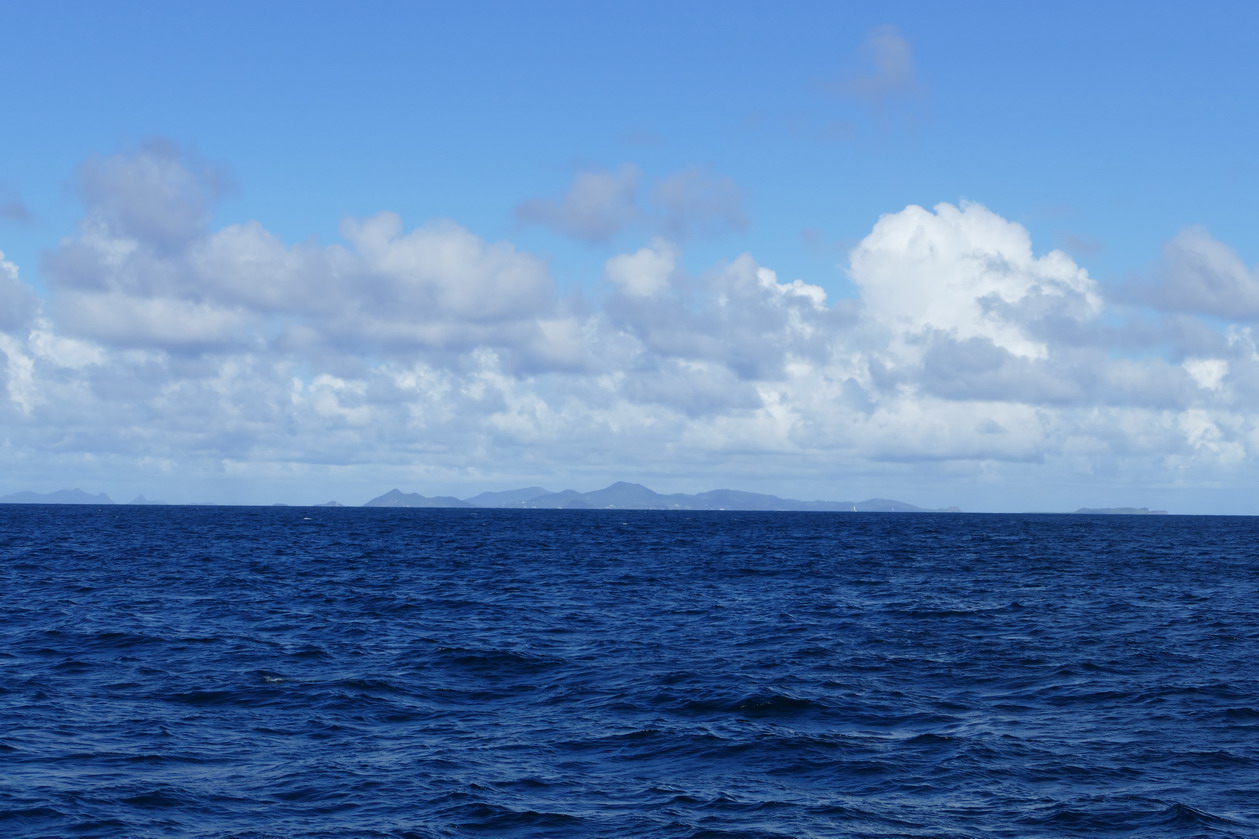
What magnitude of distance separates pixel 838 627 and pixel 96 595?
41.6 metres

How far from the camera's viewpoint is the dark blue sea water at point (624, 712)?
76.3 ft

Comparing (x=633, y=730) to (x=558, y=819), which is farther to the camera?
(x=633, y=730)

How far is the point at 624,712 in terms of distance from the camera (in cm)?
3281

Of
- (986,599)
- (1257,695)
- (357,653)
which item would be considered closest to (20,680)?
(357,653)

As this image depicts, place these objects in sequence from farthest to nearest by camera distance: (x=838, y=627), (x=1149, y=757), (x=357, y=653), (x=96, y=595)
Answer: (x=96, y=595), (x=838, y=627), (x=357, y=653), (x=1149, y=757)

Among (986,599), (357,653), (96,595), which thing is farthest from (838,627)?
(96,595)

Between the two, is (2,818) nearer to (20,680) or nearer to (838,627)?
(20,680)

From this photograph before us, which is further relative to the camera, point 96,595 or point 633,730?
point 96,595

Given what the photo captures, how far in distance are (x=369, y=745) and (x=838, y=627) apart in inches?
1121

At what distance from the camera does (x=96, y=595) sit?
203ft

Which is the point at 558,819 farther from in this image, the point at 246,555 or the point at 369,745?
the point at 246,555

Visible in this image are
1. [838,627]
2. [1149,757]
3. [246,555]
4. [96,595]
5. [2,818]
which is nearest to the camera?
[2,818]

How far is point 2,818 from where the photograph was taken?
2234cm

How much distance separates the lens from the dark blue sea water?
916 inches
